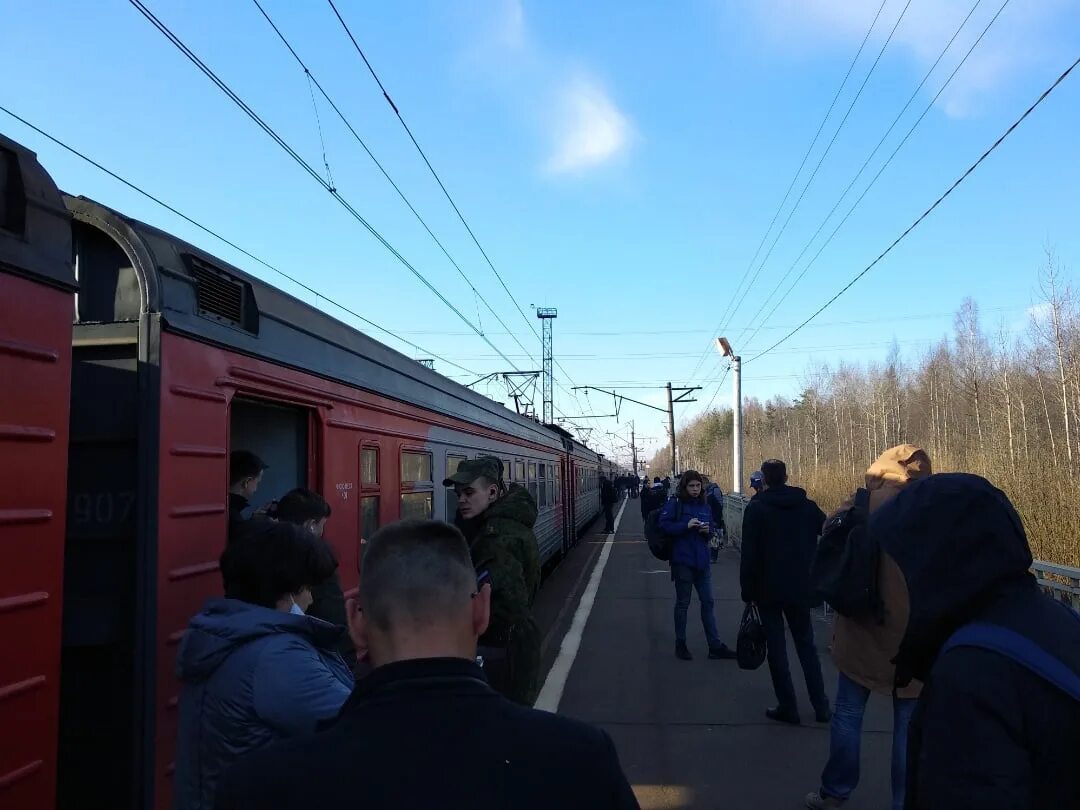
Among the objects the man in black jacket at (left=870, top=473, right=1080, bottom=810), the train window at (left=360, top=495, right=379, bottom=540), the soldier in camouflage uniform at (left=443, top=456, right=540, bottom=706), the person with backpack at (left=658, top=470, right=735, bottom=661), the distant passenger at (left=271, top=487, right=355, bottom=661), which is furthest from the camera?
the person with backpack at (left=658, top=470, right=735, bottom=661)

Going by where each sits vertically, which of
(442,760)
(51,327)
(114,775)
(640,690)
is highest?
(51,327)

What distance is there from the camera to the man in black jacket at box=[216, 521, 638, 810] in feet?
3.64

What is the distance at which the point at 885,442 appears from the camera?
49.1 meters

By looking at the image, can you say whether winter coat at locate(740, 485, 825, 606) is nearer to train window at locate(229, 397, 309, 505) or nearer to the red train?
train window at locate(229, 397, 309, 505)

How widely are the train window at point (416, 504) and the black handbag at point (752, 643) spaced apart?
243cm

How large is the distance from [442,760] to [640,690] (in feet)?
19.9

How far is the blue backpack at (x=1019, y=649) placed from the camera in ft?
4.80

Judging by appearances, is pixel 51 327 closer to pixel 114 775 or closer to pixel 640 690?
pixel 114 775

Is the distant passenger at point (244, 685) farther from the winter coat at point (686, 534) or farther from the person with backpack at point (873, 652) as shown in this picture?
the winter coat at point (686, 534)

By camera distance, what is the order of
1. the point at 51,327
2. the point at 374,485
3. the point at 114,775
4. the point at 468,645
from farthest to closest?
the point at 374,485 < the point at 114,775 < the point at 51,327 < the point at 468,645

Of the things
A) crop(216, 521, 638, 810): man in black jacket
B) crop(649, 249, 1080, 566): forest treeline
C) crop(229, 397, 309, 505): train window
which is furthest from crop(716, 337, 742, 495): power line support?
crop(216, 521, 638, 810): man in black jacket

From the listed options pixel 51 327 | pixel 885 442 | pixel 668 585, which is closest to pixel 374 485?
pixel 51 327

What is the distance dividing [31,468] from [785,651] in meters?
4.85

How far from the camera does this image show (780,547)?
5.71m
